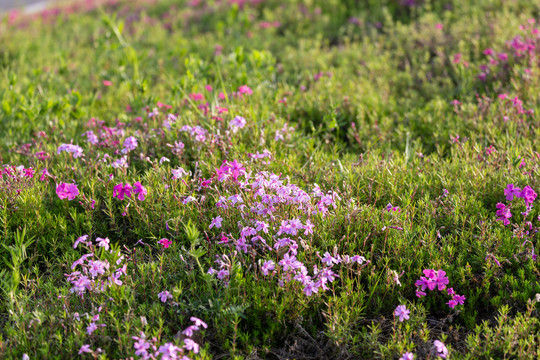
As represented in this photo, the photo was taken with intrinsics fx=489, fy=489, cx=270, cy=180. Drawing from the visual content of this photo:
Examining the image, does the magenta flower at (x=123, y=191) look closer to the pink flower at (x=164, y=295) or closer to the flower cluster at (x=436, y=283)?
the pink flower at (x=164, y=295)

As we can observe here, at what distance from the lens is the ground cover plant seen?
2.88 meters

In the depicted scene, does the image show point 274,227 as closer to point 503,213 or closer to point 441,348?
point 441,348

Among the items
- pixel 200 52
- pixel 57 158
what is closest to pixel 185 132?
pixel 57 158

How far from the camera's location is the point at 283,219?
3.38 meters

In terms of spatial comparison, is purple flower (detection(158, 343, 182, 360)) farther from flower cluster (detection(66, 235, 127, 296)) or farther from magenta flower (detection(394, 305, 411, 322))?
magenta flower (detection(394, 305, 411, 322))

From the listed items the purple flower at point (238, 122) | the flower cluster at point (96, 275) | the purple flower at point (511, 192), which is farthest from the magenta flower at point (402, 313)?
the purple flower at point (238, 122)

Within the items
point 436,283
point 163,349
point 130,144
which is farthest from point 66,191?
point 436,283

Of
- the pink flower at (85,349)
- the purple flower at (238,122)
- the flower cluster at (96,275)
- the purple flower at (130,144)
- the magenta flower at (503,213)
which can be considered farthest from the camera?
the purple flower at (238,122)

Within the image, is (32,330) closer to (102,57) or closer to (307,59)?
(307,59)

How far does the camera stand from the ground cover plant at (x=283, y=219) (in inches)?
113

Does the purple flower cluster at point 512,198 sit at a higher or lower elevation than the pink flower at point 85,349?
lower

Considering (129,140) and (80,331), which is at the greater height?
(129,140)

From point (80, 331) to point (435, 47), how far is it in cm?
613

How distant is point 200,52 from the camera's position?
8164 millimetres
